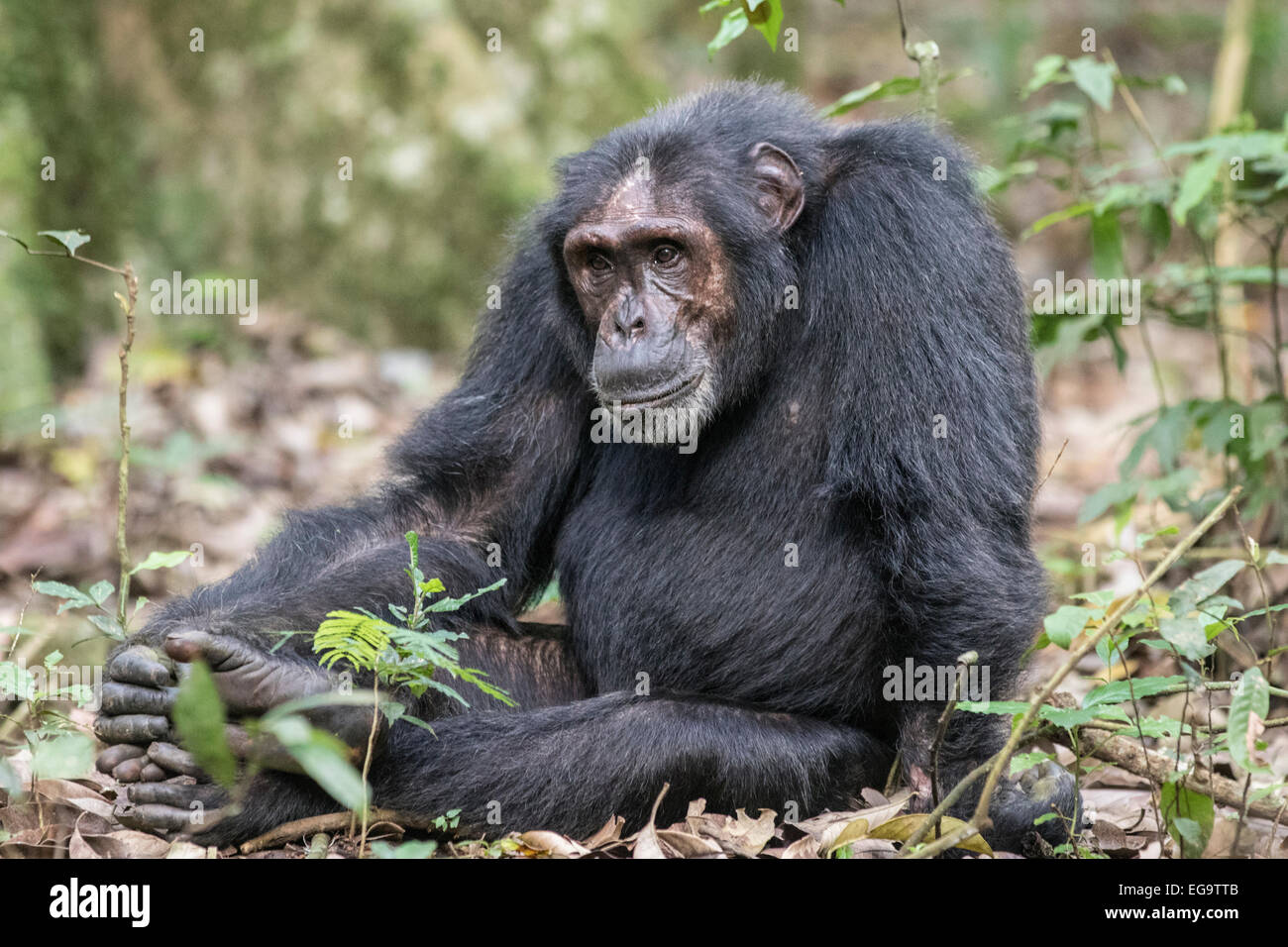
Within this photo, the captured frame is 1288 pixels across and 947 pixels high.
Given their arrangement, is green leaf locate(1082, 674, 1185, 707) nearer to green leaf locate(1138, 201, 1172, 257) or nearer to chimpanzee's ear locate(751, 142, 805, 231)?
chimpanzee's ear locate(751, 142, 805, 231)

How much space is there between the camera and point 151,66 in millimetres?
12328

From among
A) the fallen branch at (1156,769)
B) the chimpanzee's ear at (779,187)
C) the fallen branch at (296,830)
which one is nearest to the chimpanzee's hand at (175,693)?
the fallen branch at (296,830)

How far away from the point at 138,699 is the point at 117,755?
245 millimetres

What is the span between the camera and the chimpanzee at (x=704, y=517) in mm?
5082

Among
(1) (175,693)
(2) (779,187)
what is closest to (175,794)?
(1) (175,693)

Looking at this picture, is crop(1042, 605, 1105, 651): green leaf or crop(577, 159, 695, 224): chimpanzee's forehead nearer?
crop(1042, 605, 1105, 651): green leaf

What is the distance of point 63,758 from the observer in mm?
4445

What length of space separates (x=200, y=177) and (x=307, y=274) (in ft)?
4.24

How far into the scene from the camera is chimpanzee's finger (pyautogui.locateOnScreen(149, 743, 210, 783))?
16.2 ft

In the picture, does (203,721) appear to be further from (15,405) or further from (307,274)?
(307,274)

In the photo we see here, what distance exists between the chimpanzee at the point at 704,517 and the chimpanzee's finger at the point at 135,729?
0.05 ft

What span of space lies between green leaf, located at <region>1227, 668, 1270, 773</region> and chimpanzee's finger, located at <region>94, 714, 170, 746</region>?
3653 mm

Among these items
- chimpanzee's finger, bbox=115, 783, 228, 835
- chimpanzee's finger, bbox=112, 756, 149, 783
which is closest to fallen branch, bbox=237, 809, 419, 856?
chimpanzee's finger, bbox=115, 783, 228, 835
